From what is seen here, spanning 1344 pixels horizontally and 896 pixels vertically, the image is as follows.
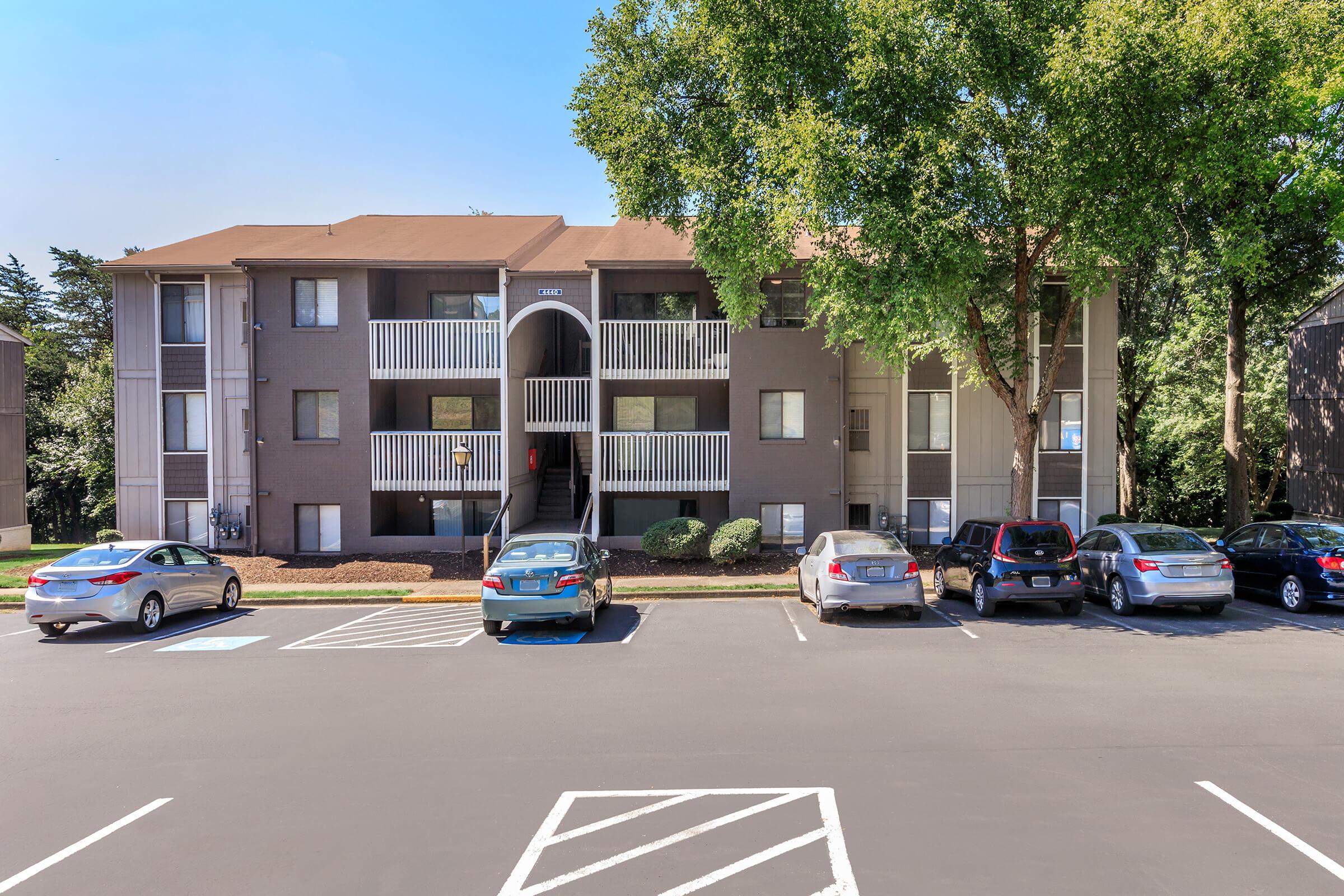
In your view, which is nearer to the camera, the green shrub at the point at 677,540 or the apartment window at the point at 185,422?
the green shrub at the point at 677,540

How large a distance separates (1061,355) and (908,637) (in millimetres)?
8876

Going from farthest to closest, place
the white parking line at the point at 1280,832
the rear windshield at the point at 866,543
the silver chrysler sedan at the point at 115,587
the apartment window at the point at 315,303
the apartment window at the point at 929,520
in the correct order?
1. the apartment window at the point at 929,520
2. the apartment window at the point at 315,303
3. the rear windshield at the point at 866,543
4. the silver chrysler sedan at the point at 115,587
5. the white parking line at the point at 1280,832

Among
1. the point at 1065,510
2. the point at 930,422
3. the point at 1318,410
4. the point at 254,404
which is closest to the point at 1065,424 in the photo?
the point at 1065,510

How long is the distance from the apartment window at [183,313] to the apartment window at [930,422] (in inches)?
745

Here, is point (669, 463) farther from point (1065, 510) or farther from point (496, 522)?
point (1065, 510)

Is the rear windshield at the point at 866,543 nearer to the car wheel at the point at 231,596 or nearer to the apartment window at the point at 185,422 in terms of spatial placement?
the car wheel at the point at 231,596

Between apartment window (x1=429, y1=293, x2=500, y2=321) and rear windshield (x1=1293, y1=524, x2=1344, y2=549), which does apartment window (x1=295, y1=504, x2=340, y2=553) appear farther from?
rear windshield (x1=1293, y1=524, x2=1344, y2=549)

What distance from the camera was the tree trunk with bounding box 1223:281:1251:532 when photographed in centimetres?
2017

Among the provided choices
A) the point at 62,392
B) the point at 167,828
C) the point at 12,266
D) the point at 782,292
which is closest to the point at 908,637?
the point at 167,828

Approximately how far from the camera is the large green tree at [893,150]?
13.6 meters

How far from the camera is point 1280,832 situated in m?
5.11

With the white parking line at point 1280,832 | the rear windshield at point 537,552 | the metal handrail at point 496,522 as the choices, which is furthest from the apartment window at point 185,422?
the white parking line at point 1280,832

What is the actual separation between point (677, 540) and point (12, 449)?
23.2 meters

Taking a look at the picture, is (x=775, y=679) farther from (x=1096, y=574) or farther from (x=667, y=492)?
(x=667, y=492)
